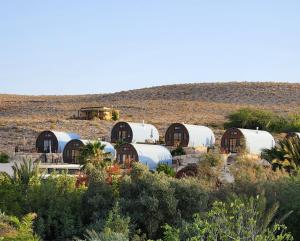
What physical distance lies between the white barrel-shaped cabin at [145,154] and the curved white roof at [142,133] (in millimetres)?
12703

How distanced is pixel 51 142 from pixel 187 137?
12.4 meters

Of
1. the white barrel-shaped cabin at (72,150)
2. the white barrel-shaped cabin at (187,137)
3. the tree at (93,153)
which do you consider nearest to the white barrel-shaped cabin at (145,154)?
the white barrel-shaped cabin at (72,150)

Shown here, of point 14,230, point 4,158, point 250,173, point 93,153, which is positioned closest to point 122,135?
point 4,158

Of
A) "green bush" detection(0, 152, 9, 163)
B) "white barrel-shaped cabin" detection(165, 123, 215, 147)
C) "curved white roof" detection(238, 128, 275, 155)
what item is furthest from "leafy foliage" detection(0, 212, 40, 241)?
"white barrel-shaped cabin" detection(165, 123, 215, 147)

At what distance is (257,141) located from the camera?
223 feet

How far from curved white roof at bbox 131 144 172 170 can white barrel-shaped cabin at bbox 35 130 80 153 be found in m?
9.88

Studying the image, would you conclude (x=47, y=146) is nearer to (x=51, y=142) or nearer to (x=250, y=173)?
(x=51, y=142)

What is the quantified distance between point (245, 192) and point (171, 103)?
97369 millimetres

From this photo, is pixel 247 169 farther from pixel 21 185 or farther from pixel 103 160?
pixel 103 160

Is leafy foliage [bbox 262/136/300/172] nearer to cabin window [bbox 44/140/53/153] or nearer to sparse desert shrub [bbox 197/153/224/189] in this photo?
sparse desert shrub [bbox 197/153/224/189]

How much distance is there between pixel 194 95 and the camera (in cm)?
14662

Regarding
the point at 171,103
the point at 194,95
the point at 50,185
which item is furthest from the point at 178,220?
the point at 194,95

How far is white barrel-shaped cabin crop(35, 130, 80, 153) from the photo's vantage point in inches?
2623

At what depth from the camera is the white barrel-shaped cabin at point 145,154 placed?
57469mm
